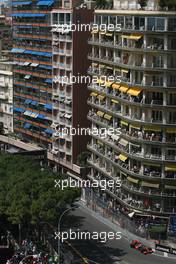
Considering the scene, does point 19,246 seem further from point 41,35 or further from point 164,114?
point 41,35

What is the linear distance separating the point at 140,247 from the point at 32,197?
1075cm

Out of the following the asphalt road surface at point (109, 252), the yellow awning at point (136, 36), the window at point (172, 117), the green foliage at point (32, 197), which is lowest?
the asphalt road surface at point (109, 252)

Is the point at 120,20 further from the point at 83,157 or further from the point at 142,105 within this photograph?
the point at 83,157

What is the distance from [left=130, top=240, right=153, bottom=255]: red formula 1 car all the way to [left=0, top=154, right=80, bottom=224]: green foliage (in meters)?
6.81

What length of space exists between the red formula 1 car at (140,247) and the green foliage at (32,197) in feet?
22.3

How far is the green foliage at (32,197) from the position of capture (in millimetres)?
55250

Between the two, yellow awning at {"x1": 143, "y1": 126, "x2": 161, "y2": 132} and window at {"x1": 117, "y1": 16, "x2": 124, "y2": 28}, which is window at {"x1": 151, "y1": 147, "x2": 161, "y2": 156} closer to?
yellow awning at {"x1": 143, "y1": 126, "x2": 161, "y2": 132}

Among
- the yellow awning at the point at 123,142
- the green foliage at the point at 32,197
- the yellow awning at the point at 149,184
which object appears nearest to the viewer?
the green foliage at the point at 32,197

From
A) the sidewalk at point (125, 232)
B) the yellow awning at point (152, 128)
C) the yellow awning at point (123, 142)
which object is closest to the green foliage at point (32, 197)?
the sidewalk at point (125, 232)

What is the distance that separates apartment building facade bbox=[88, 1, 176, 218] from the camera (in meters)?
61.8

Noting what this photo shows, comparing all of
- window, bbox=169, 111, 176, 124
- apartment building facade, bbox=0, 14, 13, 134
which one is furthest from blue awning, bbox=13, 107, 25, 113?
window, bbox=169, 111, 176, 124

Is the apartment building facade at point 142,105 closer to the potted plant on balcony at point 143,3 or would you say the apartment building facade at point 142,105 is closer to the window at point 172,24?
the window at point 172,24

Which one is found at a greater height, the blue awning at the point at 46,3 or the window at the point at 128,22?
the blue awning at the point at 46,3

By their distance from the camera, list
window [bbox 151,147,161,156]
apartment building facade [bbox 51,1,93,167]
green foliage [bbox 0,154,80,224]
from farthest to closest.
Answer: apartment building facade [bbox 51,1,93,167] < window [bbox 151,147,161,156] < green foliage [bbox 0,154,80,224]
